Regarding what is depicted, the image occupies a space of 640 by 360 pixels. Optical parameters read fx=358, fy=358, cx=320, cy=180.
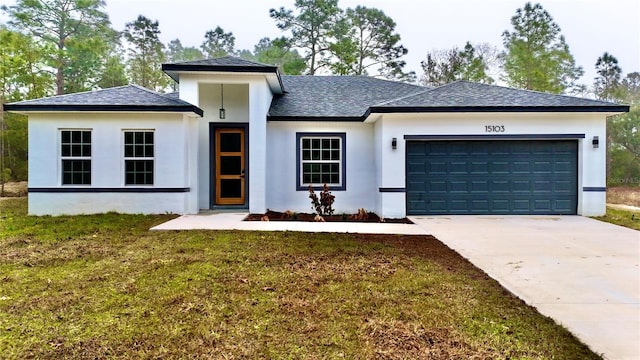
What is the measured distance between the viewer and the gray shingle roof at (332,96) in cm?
1134

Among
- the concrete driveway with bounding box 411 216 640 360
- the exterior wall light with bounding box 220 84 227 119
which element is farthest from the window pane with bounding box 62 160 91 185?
the concrete driveway with bounding box 411 216 640 360

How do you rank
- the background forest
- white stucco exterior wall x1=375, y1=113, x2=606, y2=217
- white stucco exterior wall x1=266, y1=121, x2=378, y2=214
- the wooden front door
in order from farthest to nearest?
the background forest
the wooden front door
white stucco exterior wall x1=266, y1=121, x2=378, y2=214
white stucco exterior wall x1=375, y1=113, x2=606, y2=217

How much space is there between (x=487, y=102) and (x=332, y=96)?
5.20m

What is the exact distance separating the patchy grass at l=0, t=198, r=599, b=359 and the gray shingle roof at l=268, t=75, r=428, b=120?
5.88m

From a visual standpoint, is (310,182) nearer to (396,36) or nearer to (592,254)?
(592,254)

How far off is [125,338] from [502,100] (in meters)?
10.7

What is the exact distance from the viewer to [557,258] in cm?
574

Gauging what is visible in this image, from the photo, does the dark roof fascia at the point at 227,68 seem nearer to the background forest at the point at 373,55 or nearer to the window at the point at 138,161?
the window at the point at 138,161

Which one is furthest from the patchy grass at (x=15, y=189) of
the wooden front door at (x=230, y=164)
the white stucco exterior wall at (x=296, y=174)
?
the white stucco exterior wall at (x=296, y=174)

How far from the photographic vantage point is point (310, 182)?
11.4 metres

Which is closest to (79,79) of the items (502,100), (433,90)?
(433,90)

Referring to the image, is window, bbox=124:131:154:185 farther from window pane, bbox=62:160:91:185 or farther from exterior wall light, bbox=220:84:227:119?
exterior wall light, bbox=220:84:227:119

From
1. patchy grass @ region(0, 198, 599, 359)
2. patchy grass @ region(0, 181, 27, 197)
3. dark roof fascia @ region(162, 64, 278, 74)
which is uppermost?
dark roof fascia @ region(162, 64, 278, 74)

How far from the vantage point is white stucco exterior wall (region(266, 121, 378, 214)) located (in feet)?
37.1
